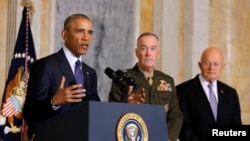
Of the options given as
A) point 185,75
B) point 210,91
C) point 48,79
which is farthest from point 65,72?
point 185,75

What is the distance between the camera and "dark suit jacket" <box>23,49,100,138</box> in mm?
3184

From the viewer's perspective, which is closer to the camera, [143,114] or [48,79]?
[143,114]

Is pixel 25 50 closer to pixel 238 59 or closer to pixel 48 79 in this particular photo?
pixel 48 79

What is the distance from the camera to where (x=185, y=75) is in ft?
21.1

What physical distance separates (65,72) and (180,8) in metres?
3.42

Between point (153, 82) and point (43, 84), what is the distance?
3.47ft

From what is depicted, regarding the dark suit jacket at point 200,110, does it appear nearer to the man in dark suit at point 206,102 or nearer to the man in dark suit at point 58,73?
the man in dark suit at point 206,102

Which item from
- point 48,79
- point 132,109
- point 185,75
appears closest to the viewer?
point 132,109

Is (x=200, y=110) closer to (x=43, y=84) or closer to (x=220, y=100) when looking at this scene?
(x=220, y=100)

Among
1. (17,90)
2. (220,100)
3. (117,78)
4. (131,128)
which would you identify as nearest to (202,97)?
(220,100)

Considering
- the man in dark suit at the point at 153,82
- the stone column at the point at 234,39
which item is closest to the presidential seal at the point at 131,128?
the man in dark suit at the point at 153,82

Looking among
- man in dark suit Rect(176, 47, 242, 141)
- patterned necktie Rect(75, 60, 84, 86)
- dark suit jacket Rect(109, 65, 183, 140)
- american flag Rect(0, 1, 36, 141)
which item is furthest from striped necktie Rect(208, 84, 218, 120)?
patterned necktie Rect(75, 60, 84, 86)

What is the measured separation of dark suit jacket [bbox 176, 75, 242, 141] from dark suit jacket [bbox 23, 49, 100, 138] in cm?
131

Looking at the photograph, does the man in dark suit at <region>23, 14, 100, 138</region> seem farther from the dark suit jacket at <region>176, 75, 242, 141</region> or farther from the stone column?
the stone column
